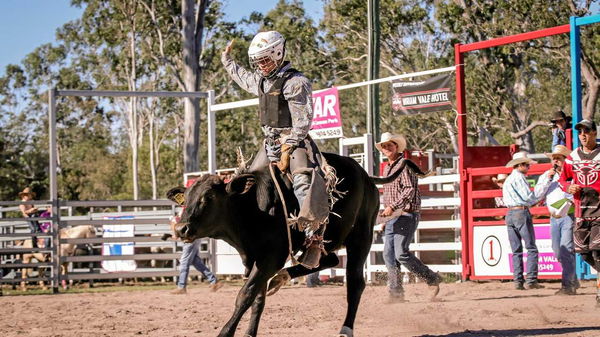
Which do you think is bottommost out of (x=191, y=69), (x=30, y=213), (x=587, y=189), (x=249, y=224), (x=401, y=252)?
(x=401, y=252)

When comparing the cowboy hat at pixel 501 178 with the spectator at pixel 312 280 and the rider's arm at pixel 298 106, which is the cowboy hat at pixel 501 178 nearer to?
the spectator at pixel 312 280

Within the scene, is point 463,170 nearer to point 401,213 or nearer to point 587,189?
point 401,213

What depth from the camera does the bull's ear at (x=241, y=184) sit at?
7.19 metres

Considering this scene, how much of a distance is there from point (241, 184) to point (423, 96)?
7.85m

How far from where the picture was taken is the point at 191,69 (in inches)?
1359

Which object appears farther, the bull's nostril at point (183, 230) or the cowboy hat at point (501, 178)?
the cowboy hat at point (501, 178)

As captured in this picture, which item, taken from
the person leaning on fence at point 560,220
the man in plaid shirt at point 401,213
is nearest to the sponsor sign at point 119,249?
the man in plaid shirt at point 401,213

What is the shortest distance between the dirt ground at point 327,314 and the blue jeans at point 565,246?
Result: 302mm

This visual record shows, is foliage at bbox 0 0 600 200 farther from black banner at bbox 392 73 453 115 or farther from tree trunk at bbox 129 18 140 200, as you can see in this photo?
black banner at bbox 392 73 453 115

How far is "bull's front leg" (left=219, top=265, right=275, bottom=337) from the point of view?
22.5ft

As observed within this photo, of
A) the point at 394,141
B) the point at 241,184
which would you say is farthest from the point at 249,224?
the point at 394,141

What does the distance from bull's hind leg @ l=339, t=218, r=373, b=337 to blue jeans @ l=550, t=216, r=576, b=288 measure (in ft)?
14.7

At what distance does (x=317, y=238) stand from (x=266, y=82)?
4.57 feet

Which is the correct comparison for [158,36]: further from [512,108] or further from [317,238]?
[317,238]
